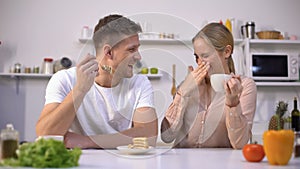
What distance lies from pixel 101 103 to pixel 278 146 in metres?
0.81

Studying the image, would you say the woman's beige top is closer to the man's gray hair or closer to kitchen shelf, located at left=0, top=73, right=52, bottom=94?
the man's gray hair

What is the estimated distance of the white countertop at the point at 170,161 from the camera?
3.10 ft

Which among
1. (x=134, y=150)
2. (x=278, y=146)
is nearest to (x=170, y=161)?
(x=134, y=150)

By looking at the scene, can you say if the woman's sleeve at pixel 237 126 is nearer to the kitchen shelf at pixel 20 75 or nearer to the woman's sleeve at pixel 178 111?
the woman's sleeve at pixel 178 111

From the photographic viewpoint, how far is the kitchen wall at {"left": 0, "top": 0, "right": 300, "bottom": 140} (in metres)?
3.42

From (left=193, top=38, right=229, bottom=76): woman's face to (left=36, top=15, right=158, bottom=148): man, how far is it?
26 centimetres

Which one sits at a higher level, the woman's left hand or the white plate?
the woman's left hand

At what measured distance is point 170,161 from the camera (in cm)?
103

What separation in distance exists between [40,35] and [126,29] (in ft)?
7.34

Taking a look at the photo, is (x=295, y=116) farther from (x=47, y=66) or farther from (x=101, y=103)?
(x=101, y=103)

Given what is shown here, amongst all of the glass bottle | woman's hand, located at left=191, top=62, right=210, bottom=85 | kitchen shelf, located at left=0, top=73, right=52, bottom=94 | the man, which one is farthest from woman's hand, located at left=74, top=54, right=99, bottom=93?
the glass bottle

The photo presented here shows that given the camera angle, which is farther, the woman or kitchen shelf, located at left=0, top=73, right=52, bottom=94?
kitchen shelf, located at left=0, top=73, right=52, bottom=94

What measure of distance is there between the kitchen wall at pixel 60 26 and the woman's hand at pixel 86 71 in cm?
189

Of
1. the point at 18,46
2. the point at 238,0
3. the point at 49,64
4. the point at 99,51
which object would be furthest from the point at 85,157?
the point at 238,0
